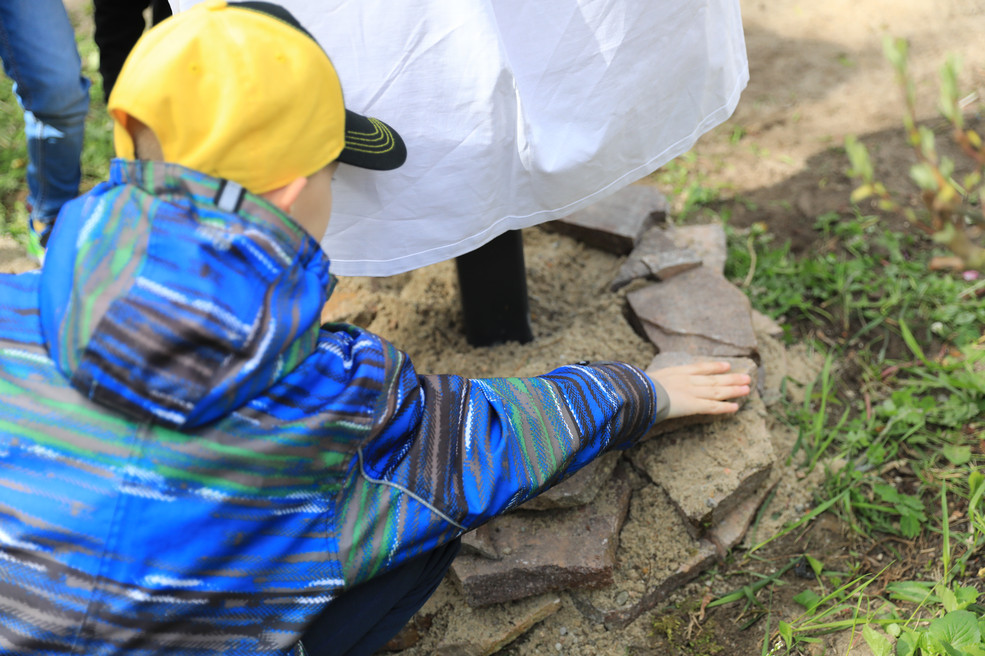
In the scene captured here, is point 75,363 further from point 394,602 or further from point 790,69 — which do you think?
point 790,69

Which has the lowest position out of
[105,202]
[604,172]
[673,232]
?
[673,232]

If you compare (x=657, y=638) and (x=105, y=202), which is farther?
(x=657, y=638)

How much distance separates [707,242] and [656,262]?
329 millimetres

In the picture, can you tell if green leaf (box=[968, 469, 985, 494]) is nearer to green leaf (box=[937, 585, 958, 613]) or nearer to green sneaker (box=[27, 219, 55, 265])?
green leaf (box=[937, 585, 958, 613])

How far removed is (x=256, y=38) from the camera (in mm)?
1056

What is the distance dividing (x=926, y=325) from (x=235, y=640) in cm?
205

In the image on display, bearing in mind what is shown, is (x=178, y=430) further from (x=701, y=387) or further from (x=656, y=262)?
(x=656, y=262)

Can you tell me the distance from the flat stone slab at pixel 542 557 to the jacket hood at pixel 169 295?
29.7 inches

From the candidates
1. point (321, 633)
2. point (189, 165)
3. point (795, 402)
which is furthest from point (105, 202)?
point (795, 402)

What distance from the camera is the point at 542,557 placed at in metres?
1.60

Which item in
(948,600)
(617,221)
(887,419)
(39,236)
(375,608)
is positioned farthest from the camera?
(39,236)

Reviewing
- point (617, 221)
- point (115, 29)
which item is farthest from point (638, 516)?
point (115, 29)

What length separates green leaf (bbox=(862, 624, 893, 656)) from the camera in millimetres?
1400

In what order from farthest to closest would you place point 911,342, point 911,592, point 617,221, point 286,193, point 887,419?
1. point 617,221
2. point 911,342
3. point 887,419
4. point 911,592
5. point 286,193
